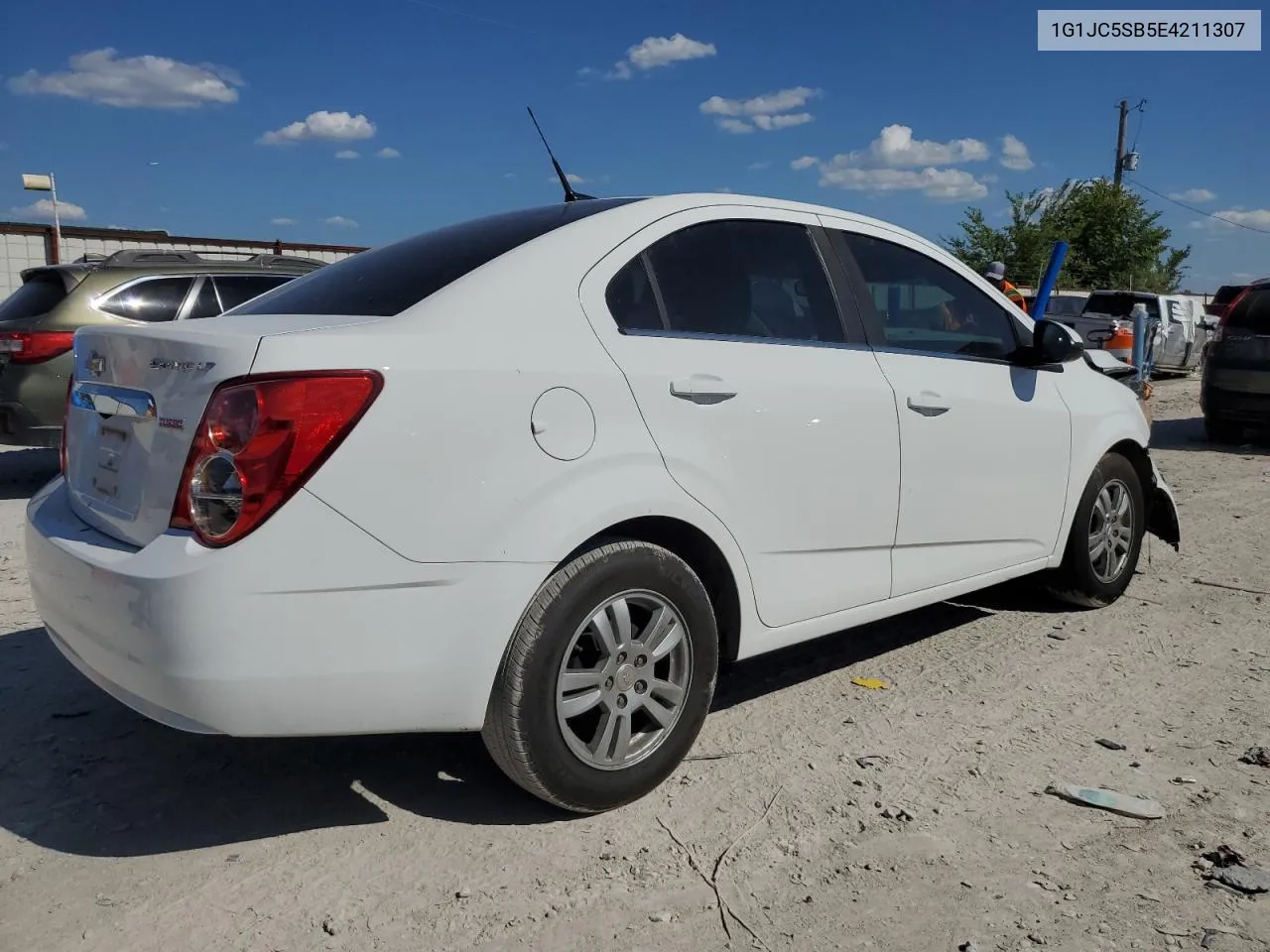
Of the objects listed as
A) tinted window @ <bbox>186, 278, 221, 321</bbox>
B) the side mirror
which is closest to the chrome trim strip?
the side mirror

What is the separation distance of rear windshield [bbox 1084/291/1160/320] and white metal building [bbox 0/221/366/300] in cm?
1333

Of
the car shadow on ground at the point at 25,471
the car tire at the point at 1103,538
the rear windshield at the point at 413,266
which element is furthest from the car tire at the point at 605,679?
the car shadow on ground at the point at 25,471

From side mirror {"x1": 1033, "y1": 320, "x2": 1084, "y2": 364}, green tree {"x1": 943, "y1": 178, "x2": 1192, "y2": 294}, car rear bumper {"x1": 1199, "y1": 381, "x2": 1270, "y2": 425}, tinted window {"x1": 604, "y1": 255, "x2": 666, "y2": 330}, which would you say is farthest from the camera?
green tree {"x1": 943, "y1": 178, "x2": 1192, "y2": 294}

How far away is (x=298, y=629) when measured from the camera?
239cm

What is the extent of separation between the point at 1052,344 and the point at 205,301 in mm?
6579

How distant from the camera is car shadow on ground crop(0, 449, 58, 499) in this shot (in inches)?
324

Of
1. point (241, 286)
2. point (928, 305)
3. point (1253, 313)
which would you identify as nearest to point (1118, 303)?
point (1253, 313)

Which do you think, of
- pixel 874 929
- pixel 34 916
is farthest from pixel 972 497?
pixel 34 916

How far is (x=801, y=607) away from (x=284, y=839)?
1.67m

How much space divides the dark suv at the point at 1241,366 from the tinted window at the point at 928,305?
7.49m

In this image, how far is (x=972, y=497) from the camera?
3.98 metres

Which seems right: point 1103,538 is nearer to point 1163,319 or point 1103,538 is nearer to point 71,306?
point 71,306

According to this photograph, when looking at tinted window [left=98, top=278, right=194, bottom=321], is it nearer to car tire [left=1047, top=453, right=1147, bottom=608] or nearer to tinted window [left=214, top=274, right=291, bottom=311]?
tinted window [left=214, top=274, right=291, bottom=311]

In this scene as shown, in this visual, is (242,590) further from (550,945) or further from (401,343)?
(550,945)
